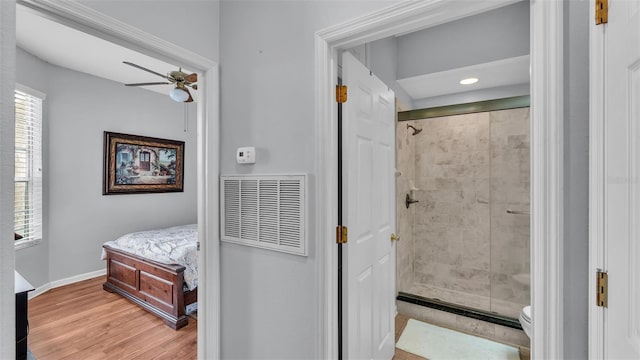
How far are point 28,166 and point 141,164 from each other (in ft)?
4.09

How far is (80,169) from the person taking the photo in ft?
12.3

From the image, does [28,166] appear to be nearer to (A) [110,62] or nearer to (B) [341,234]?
(A) [110,62]

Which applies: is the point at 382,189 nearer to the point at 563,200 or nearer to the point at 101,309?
the point at 563,200

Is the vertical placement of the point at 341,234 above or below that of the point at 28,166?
below

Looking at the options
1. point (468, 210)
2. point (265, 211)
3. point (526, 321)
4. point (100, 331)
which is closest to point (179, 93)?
point (265, 211)

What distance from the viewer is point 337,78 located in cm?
142

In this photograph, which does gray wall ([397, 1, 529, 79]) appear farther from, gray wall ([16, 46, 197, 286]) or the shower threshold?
gray wall ([16, 46, 197, 286])

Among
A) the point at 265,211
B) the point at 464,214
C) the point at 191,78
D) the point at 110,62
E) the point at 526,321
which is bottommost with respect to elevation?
the point at 526,321

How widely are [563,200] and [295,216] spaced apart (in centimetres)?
105
